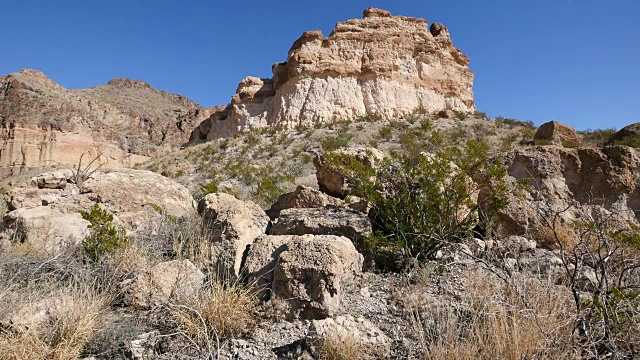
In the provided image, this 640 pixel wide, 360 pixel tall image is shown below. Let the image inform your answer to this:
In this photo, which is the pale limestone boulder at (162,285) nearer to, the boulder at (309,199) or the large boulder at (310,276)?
the large boulder at (310,276)

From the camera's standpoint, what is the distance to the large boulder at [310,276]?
98.0 inches

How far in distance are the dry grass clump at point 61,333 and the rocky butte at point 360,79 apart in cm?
1785

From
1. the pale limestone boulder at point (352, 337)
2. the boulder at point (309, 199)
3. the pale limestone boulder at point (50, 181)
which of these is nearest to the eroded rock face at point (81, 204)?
the pale limestone boulder at point (50, 181)

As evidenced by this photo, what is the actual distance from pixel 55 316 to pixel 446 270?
275 cm

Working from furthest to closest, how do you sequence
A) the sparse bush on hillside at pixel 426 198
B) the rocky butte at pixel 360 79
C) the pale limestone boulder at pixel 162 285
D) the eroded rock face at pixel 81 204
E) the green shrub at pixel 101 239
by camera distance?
the rocky butte at pixel 360 79 → the eroded rock face at pixel 81 204 → the sparse bush on hillside at pixel 426 198 → the green shrub at pixel 101 239 → the pale limestone boulder at pixel 162 285

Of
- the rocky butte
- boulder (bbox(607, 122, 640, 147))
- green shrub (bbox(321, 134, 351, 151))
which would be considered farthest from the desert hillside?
the rocky butte

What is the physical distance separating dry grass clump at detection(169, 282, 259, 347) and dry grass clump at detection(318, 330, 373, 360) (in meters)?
0.56

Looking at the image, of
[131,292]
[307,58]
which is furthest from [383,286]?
[307,58]

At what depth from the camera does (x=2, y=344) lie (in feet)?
6.52

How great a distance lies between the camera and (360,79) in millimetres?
21500

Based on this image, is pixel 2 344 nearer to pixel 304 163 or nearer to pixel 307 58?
pixel 304 163

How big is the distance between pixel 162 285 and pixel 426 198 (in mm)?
2436

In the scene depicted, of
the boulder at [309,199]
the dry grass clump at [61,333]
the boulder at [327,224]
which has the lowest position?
the dry grass clump at [61,333]

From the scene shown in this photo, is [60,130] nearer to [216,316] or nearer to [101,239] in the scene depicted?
Result: [101,239]
